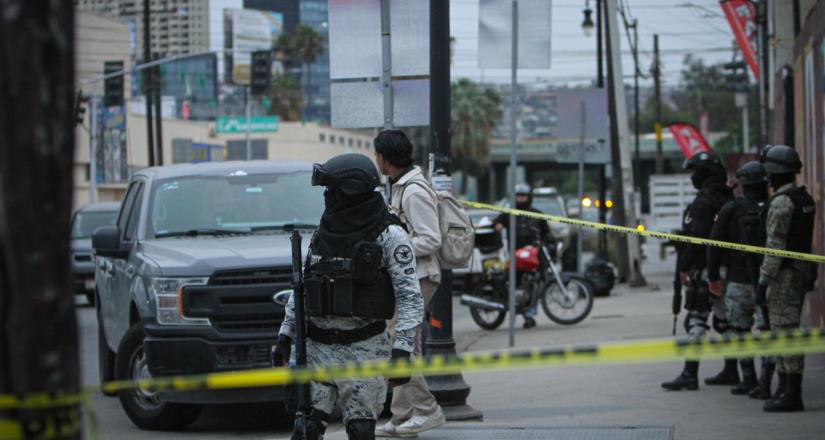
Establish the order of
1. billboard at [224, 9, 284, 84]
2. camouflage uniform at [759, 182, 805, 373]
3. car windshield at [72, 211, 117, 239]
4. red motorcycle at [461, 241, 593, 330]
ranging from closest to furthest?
camouflage uniform at [759, 182, 805, 373], red motorcycle at [461, 241, 593, 330], car windshield at [72, 211, 117, 239], billboard at [224, 9, 284, 84]

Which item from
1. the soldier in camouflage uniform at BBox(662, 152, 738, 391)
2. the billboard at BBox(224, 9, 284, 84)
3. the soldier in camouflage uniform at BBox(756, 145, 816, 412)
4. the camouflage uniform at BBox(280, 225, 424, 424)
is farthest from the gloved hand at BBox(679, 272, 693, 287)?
the billboard at BBox(224, 9, 284, 84)

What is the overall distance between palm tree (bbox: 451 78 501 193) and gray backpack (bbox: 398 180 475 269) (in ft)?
245

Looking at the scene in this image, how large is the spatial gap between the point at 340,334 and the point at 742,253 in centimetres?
441

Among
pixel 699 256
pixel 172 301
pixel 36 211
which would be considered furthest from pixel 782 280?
pixel 36 211

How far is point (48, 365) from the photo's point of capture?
2791 mm

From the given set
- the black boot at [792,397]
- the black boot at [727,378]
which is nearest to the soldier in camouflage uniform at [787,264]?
the black boot at [792,397]

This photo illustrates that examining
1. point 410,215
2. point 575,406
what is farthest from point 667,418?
point 410,215

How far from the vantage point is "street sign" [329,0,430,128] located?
30.0ft

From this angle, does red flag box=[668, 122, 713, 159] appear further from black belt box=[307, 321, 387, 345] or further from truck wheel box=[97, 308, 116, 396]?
black belt box=[307, 321, 387, 345]

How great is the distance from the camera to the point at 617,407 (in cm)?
946

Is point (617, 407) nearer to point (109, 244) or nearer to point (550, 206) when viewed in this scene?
point (109, 244)

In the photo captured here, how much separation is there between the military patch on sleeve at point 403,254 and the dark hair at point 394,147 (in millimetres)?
1616

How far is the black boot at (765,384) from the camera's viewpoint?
9242 mm

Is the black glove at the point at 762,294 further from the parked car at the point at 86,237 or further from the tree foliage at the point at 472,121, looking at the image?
the tree foliage at the point at 472,121
